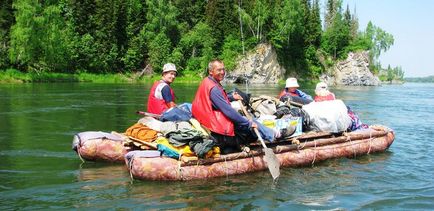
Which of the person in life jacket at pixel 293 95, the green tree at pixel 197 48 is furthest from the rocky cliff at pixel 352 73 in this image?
the person in life jacket at pixel 293 95

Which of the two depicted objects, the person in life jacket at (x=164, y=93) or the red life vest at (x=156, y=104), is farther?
the red life vest at (x=156, y=104)

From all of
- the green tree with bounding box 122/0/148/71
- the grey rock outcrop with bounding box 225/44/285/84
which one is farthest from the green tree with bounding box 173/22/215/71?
the green tree with bounding box 122/0/148/71

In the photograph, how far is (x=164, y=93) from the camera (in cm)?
1024

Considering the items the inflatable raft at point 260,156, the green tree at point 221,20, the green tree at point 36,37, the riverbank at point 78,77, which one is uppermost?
the green tree at point 221,20

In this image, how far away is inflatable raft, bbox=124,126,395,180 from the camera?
8.18 m

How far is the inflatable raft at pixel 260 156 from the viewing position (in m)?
8.18

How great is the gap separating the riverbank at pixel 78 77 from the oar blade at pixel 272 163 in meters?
37.8

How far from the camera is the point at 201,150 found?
8.24 m

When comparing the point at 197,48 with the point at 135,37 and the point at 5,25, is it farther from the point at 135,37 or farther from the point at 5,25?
the point at 5,25

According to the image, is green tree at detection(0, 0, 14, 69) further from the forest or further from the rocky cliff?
the rocky cliff

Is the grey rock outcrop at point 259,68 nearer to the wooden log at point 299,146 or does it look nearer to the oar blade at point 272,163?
the wooden log at point 299,146

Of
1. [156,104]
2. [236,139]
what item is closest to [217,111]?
[236,139]

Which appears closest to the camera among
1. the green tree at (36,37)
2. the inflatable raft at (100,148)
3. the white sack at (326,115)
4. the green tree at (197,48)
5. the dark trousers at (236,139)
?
the dark trousers at (236,139)

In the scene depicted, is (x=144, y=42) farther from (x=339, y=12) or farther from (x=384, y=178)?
(x=384, y=178)
